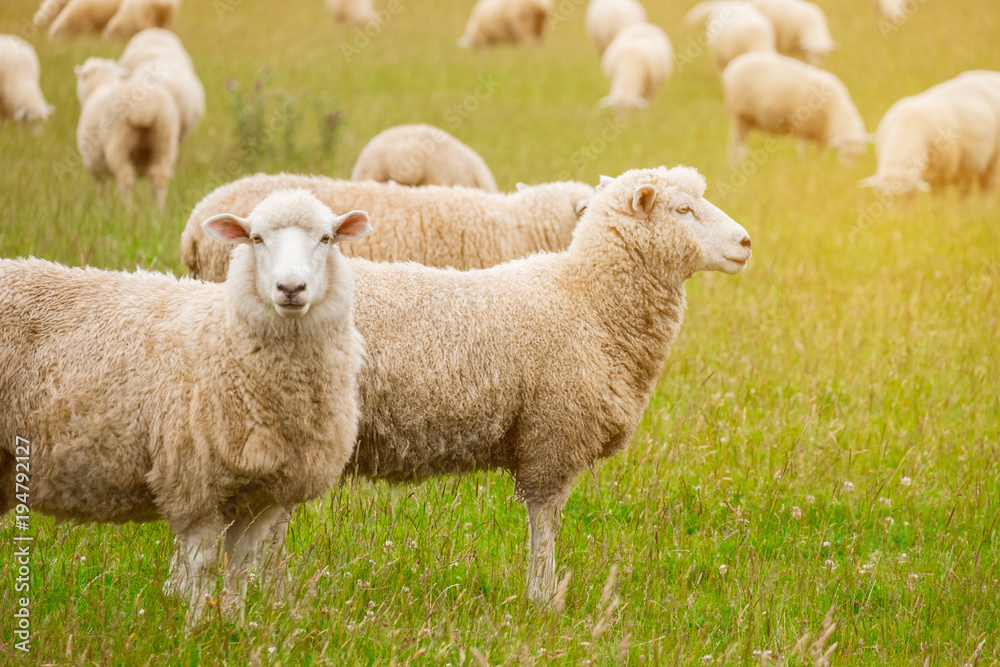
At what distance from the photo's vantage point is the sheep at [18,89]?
36.2 ft

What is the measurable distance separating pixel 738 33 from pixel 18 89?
1229cm

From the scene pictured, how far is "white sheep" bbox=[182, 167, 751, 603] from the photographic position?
11.4 feet

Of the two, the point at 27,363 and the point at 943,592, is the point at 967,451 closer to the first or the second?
the point at 943,592

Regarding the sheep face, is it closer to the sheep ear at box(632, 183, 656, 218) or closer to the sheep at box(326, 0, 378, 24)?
the sheep ear at box(632, 183, 656, 218)

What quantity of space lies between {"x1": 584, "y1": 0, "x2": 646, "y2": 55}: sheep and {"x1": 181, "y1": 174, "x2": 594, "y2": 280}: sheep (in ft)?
54.2

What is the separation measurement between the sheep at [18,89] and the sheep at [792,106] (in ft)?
29.9

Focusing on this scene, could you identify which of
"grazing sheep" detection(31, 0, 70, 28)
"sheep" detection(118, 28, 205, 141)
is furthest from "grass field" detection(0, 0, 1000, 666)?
"grazing sheep" detection(31, 0, 70, 28)

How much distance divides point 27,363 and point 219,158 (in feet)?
26.5

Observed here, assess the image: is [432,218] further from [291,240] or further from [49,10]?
[49,10]

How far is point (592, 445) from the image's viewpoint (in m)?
3.59

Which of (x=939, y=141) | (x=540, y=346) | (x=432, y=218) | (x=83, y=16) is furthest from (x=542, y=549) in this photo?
(x=83, y=16)

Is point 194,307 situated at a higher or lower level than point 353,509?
higher

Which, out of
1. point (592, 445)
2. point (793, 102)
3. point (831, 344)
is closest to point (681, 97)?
point (793, 102)

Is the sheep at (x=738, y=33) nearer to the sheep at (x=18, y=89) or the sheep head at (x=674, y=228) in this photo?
the sheep at (x=18, y=89)
